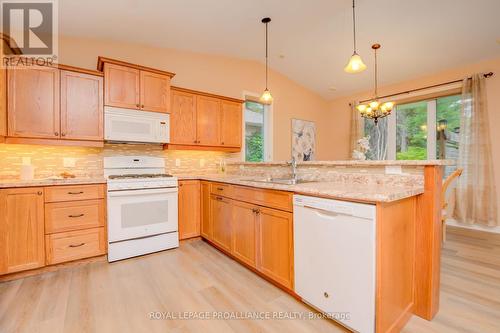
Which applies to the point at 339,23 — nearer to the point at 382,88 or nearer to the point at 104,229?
the point at 382,88

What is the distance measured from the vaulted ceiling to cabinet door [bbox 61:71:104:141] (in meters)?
0.66

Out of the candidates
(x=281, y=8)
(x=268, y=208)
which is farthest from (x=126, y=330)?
(x=281, y=8)

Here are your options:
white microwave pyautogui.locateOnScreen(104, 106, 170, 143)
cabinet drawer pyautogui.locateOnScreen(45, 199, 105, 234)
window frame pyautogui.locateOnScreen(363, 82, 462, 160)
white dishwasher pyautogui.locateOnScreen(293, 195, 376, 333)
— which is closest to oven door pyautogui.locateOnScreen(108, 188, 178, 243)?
cabinet drawer pyautogui.locateOnScreen(45, 199, 105, 234)

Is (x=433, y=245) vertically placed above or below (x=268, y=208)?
below

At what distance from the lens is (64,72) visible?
8.27ft

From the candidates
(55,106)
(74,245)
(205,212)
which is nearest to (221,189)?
(205,212)

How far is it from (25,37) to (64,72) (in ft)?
2.26

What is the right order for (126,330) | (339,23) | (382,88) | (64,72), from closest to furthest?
(126,330) < (64,72) < (339,23) < (382,88)

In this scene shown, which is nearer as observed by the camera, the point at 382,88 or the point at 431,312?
the point at 431,312

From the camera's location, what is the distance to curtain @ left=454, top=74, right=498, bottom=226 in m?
3.62

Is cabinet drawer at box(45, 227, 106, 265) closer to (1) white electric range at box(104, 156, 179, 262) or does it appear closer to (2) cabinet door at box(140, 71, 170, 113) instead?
(1) white electric range at box(104, 156, 179, 262)

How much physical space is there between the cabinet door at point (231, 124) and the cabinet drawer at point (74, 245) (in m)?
2.10

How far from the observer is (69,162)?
9.17 feet

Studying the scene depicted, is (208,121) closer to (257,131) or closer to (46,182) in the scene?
(257,131)
